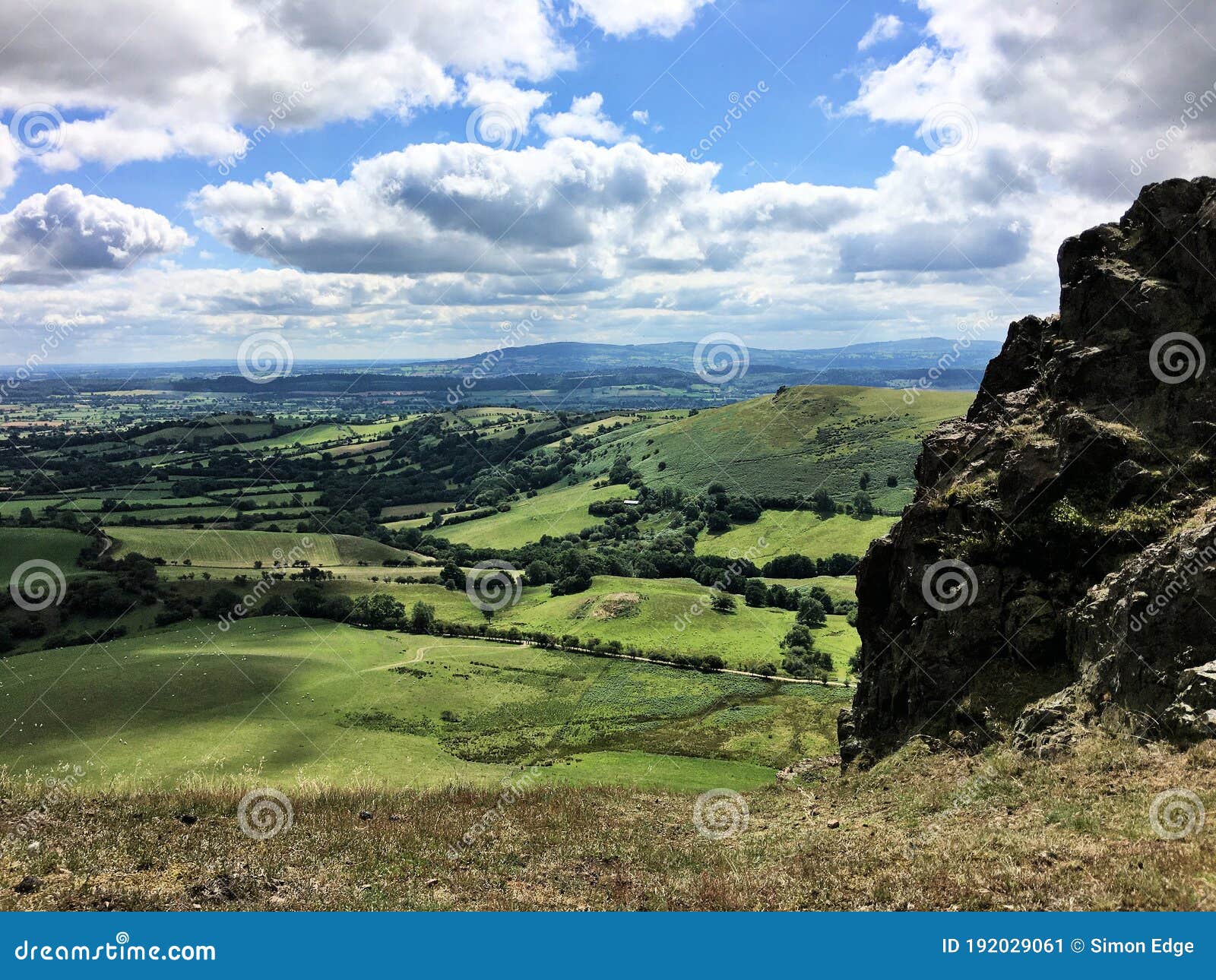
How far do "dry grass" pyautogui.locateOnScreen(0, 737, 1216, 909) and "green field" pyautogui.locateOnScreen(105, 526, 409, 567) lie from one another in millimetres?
132383

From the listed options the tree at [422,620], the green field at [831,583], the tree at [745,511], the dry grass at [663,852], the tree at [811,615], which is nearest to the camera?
the dry grass at [663,852]

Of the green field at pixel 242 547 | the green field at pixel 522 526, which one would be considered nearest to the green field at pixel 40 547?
the green field at pixel 242 547

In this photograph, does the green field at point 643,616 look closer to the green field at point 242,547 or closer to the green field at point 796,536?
the green field at point 242,547

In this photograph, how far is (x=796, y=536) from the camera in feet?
499

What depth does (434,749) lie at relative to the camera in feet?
187

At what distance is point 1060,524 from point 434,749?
49.4 m

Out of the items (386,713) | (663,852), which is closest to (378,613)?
(386,713)

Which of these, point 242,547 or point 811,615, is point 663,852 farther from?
point 242,547

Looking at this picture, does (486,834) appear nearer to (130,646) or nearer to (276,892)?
(276,892)

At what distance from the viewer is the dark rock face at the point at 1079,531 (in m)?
17.0

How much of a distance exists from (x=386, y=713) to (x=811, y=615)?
211ft

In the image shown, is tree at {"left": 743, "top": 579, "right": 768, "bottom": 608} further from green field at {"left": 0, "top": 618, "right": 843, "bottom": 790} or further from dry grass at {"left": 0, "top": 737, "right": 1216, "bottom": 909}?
dry grass at {"left": 0, "top": 737, "right": 1216, "bottom": 909}

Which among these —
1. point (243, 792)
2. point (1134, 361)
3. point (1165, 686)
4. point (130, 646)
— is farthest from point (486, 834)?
point (130, 646)

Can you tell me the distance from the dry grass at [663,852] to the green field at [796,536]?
420ft
